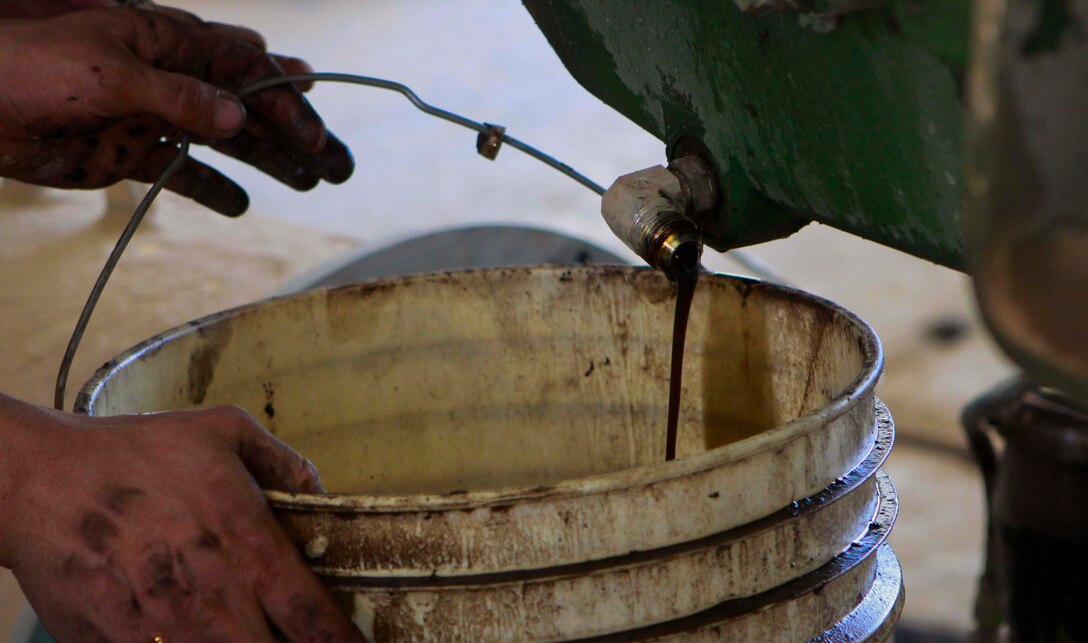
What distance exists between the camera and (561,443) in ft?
3.87

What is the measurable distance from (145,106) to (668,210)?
0.47m

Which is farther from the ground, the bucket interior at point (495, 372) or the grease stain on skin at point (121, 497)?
the bucket interior at point (495, 372)

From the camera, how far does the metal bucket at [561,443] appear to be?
2.17ft

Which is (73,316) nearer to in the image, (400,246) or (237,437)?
(400,246)

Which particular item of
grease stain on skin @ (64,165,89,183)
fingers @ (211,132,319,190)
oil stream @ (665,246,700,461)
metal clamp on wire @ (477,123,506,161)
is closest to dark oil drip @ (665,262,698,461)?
oil stream @ (665,246,700,461)

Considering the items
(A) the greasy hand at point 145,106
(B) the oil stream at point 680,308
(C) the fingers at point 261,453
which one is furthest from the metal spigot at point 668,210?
(A) the greasy hand at point 145,106

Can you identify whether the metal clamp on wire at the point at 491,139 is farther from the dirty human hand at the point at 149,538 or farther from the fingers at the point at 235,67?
the dirty human hand at the point at 149,538

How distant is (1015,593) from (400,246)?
0.85 m

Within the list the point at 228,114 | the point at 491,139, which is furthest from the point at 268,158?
the point at 491,139

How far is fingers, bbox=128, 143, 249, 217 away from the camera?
1216 mm

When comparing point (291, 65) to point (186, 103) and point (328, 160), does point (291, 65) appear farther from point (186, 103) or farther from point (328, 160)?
point (186, 103)

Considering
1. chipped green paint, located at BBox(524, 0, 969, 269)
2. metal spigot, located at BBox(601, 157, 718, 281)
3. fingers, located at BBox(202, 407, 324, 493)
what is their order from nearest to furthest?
chipped green paint, located at BBox(524, 0, 969, 269)
fingers, located at BBox(202, 407, 324, 493)
metal spigot, located at BBox(601, 157, 718, 281)

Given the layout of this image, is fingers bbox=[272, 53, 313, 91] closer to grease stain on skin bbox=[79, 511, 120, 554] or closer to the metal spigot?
the metal spigot

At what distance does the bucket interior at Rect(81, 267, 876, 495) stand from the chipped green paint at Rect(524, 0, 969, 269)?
17 centimetres
